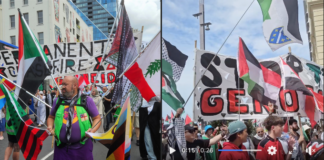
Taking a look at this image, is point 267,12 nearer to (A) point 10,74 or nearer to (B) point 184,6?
(B) point 184,6

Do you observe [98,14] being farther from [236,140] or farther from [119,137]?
[236,140]

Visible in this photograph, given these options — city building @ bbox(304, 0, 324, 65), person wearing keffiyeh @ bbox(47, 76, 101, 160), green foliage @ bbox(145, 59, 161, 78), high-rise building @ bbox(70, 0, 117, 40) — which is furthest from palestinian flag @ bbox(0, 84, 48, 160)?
city building @ bbox(304, 0, 324, 65)

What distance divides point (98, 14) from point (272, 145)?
3634mm

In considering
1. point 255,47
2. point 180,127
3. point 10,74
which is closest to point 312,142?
point 255,47

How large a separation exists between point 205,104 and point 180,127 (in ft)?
1.41

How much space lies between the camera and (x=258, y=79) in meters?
4.16

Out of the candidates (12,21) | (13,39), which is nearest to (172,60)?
(12,21)

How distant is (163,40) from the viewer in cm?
405

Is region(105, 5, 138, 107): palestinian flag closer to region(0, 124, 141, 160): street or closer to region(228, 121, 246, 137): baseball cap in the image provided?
region(0, 124, 141, 160): street

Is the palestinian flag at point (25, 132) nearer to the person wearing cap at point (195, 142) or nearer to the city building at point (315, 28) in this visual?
the person wearing cap at point (195, 142)

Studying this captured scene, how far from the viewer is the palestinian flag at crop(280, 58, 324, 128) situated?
4.03 meters

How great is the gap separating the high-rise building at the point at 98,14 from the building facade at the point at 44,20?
0.11m

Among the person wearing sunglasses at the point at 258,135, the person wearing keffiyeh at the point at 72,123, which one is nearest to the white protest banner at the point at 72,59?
the person wearing keffiyeh at the point at 72,123

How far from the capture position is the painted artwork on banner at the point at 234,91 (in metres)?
4.04
